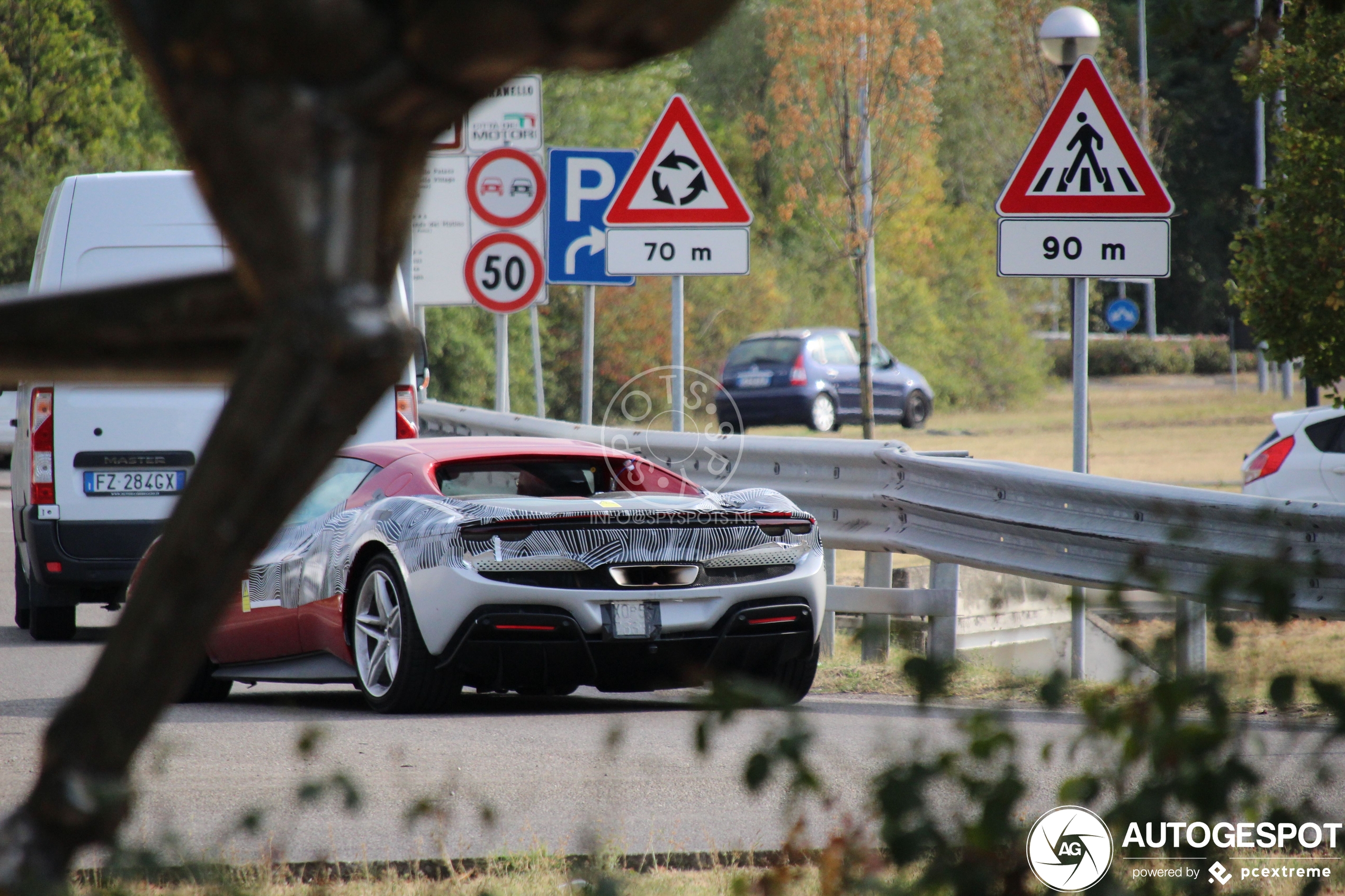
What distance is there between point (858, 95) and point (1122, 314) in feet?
31.4

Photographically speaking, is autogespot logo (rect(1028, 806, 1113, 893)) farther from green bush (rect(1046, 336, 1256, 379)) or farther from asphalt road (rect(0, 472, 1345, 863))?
green bush (rect(1046, 336, 1256, 379))

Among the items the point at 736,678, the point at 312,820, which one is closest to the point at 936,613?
the point at 312,820

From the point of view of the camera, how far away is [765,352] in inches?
1404

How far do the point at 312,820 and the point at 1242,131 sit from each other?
70.9m

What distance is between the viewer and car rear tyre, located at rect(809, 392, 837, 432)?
3509cm

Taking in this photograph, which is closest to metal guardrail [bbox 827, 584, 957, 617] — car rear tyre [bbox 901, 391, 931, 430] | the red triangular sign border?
the red triangular sign border

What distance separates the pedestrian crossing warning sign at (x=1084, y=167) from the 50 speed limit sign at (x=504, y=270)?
581 centimetres

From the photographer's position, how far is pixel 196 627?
5.99 ft

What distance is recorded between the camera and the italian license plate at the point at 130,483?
998 cm

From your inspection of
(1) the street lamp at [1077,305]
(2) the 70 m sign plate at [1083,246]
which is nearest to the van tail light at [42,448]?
(2) the 70 m sign plate at [1083,246]

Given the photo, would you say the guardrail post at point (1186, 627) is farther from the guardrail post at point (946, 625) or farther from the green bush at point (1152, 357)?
the green bush at point (1152, 357)

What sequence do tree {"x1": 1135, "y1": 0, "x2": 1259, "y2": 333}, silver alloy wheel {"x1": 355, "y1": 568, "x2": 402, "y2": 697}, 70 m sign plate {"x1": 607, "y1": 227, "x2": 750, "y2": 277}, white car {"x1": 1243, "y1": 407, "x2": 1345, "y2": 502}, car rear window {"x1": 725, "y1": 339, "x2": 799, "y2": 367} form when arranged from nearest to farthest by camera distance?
silver alloy wheel {"x1": 355, "y1": 568, "x2": 402, "y2": 697}
70 m sign plate {"x1": 607, "y1": 227, "x2": 750, "y2": 277}
white car {"x1": 1243, "y1": 407, "x2": 1345, "y2": 502}
car rear window {"x1": 725, "y1": 339, "x2": 799, "y2": 367}
tree {"x1": 1135, "y1": 0, "x2": 1259, "y2": 333}

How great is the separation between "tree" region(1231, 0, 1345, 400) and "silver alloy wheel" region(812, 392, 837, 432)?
75.4ft

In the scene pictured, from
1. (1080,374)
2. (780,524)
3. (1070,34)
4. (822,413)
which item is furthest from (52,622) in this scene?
(822,413)
